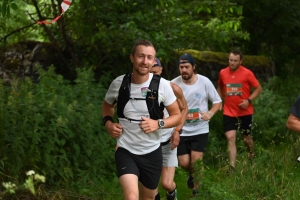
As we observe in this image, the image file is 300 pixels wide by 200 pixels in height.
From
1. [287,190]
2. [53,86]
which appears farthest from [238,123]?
[53,86]

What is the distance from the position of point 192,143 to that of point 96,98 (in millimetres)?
2072

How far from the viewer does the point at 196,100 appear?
929 cm

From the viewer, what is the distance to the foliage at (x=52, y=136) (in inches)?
328

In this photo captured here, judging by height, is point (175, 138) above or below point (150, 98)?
below

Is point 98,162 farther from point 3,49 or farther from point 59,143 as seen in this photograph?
point 3,49

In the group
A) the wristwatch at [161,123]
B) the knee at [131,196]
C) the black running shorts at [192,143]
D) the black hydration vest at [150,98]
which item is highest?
the black hydration vest at [150,98]

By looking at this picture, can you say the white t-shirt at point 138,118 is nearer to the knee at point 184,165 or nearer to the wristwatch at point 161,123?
the wristwatch at point 161,123

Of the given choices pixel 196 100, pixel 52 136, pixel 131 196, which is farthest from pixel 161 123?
pixel 196 100

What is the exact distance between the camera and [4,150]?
831cm

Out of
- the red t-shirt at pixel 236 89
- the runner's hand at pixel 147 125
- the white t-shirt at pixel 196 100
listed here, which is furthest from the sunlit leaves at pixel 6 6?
the red t-shirt at pixel 236 89

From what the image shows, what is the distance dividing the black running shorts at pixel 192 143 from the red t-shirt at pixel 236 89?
1.75 m

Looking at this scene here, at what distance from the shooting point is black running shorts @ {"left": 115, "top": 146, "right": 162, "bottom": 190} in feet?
20.7

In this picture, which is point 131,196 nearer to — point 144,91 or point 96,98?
point 144,91

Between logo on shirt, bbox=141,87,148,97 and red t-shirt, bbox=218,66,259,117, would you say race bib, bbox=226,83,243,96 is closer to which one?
red t-shirt, bbox=218,66,259,117
